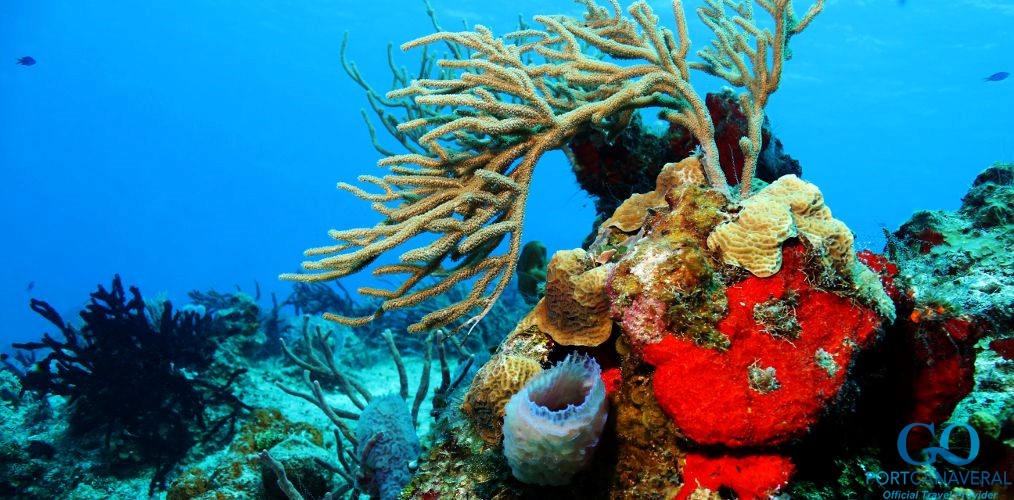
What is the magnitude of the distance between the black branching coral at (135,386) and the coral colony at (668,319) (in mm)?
732

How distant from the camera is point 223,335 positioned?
281 inches

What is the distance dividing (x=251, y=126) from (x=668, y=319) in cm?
12770

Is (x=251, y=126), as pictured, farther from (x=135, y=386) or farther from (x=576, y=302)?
(x=576, y=302)

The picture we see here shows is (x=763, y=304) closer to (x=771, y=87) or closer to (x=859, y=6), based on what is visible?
(x=771, y=87)

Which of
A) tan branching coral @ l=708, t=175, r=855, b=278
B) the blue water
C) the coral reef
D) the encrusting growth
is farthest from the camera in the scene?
the blue water

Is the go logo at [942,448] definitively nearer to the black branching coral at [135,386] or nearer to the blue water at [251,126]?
the black branching coral at [135,386]

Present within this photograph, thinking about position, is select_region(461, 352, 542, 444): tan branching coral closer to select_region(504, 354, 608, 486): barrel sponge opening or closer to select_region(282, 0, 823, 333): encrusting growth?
select_region(504, 354, 608, 486): barrel sponge opening

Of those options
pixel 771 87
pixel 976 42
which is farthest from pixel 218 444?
pixel 976 42

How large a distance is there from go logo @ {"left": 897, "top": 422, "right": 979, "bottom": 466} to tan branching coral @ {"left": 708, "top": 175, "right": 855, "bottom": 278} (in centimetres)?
113

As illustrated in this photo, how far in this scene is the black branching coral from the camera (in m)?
5.44

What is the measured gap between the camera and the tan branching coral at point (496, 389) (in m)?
2.41

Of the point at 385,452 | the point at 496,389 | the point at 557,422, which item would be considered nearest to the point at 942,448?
the point at 557,422

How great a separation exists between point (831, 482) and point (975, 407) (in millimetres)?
1380

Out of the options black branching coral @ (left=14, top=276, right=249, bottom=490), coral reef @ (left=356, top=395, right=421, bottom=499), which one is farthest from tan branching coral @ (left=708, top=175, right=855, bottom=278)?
black branching coral @ (left=14, top=276, right=249, bottom=490)
